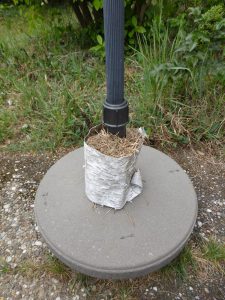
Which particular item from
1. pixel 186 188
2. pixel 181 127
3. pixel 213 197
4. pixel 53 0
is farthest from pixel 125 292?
pixel 53 0

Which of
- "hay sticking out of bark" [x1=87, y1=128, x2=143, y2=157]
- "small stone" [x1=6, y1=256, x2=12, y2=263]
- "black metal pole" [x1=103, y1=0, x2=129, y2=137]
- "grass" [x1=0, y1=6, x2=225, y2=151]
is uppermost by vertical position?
"black metal pole" [x1=103, y1=0, x2=129, y2=137]

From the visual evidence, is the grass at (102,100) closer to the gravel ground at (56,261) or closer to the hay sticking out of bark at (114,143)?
the gravel ground at (56,261)

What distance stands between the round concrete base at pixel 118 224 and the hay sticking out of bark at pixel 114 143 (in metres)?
0.36

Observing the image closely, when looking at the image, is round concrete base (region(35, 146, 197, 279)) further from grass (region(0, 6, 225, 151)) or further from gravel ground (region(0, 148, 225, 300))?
grass (region(0, 6, 225, 151))

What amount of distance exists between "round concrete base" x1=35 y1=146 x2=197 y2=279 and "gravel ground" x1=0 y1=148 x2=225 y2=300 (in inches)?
7.5

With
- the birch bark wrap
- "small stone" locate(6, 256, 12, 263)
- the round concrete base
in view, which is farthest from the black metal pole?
"small stone" locate(6, 256, 12, 263)

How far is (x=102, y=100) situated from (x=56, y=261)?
141cm

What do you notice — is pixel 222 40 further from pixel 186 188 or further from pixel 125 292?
pixel 125 292

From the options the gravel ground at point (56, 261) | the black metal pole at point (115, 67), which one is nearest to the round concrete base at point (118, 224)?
the gravel ground at point (56, 261)

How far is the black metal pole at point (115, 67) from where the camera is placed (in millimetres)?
1212

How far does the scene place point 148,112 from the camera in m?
2.37

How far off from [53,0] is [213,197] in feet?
7.81

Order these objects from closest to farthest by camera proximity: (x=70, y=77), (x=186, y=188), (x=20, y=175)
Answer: (x=186, y=188) < (x=20, y=175) < (x=70, y=77)

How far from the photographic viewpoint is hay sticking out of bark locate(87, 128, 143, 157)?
1.45m
